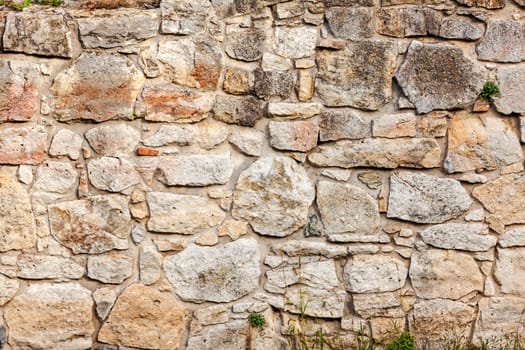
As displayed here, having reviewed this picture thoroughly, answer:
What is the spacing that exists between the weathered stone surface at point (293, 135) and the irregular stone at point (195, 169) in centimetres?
29

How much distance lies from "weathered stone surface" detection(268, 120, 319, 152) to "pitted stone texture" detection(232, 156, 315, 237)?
82mm

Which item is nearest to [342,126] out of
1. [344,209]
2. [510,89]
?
[344,209]

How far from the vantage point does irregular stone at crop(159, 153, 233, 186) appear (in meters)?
3.75

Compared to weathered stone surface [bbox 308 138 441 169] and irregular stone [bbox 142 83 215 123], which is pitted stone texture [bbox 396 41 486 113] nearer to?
weathered stone surface [bbox 308 138 441 169]

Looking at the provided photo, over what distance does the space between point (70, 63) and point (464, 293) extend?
260 cm

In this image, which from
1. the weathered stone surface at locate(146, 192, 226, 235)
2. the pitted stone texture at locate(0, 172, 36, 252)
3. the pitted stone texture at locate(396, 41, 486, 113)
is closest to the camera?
the pitted stone texture at locate(0, 172, 36, 252)

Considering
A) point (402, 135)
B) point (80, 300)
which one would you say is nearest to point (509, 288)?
point (402, 135)

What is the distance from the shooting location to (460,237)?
3.89 meters

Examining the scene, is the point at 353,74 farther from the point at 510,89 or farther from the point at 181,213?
the point at 181,213

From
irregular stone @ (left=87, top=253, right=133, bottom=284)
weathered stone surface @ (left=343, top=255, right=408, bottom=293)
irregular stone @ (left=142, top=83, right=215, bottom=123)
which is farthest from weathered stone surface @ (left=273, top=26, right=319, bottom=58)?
irregular stone @ (left=87, top=253, right=133, bottom=284)

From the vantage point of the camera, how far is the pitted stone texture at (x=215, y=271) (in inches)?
148

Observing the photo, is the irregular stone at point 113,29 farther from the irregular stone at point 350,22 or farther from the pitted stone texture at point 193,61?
the irregular stone at point 350,22

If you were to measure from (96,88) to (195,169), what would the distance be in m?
0.70

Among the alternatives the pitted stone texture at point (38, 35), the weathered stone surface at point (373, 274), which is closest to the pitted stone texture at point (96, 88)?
the pitted stone texture at point (38, 35)
